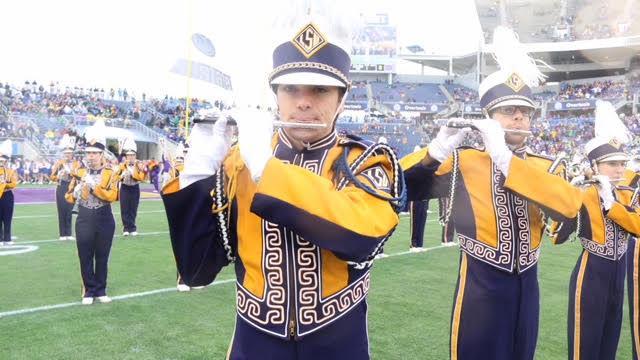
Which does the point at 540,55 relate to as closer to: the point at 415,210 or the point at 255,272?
the point at 415,210

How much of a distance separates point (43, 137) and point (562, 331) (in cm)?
2973

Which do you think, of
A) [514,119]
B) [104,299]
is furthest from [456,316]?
[104,299]

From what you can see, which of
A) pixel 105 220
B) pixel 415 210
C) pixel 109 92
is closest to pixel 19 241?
pixel 105 220

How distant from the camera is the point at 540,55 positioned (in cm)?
4334

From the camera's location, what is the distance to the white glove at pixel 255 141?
5.67 feet

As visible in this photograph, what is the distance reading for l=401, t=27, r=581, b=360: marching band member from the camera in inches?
123

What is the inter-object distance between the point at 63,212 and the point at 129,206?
59.5 inches

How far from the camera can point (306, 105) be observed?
1967 mm

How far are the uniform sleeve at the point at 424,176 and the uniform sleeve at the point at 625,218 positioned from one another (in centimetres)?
161

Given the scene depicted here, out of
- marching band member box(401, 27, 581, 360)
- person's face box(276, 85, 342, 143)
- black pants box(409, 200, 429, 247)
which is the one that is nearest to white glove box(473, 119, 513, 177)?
marching band member box(401, 27, 581, 360)

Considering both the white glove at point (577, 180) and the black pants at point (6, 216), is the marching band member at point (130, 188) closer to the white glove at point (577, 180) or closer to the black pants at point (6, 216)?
the black pants at point (6, 216)

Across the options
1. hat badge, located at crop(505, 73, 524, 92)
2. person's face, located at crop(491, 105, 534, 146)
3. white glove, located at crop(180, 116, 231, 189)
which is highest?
hat badge, located at crop(505, 73, 524, 92)

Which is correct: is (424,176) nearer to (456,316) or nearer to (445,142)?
(445,142)

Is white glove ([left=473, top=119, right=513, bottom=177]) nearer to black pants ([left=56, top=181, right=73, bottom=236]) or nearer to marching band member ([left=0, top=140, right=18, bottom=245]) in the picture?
black pants ([left=56, top=181, right=73, bottom=236])
